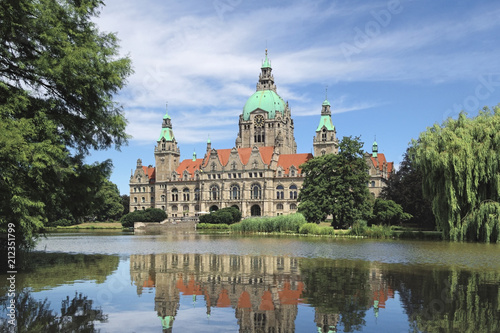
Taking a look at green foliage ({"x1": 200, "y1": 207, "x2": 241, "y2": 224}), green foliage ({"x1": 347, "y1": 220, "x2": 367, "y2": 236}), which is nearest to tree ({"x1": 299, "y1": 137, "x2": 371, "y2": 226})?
green foliage ({"x1": 347, "y1": 220, "x2": 367, "y2": 236})

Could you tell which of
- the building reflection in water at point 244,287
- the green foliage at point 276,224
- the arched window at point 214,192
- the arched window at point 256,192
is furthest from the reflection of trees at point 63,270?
the arched window at point 214,192

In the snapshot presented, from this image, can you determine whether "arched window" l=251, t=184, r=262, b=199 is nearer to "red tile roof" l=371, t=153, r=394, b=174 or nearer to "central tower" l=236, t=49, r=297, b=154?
"central tower" l=236, t=49, r=297, b=154

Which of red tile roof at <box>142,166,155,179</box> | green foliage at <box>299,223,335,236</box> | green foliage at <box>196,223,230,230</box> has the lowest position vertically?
green foliage at <box>196,223,230,230</box>

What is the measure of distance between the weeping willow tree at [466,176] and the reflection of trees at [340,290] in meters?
16.0

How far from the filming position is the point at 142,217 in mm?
96312

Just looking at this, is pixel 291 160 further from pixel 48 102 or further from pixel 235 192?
pixel 48 102

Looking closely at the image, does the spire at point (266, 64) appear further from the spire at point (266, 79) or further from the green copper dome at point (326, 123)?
the green copper dome at point (326, 123)

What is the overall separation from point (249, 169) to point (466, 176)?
73214mm

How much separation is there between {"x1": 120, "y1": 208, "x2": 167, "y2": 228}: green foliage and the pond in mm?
71282

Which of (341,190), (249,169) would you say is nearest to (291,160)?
(249,169)

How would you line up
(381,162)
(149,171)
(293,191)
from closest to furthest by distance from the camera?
(381,162)
(293,191)
(149,171)

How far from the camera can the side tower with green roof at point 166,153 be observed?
120188 millimetres

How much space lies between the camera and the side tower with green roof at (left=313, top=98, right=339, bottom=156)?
11178 cm

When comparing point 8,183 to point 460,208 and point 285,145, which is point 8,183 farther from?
point 285,145
